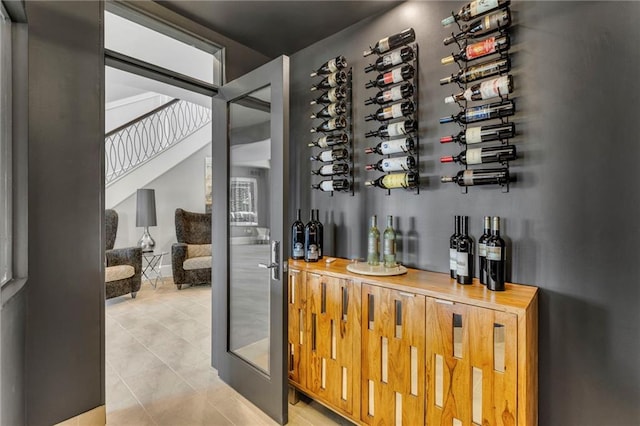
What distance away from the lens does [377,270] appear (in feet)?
6.19

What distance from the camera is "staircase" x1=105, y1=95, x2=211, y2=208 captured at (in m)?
5.32

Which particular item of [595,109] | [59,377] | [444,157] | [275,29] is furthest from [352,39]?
[59,377]

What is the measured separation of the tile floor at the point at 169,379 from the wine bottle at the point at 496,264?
126 cm

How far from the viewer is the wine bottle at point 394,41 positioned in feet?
6.66

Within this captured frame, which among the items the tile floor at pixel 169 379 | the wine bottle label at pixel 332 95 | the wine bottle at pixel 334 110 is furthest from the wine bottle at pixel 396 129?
the tile floor at pixel 169 379

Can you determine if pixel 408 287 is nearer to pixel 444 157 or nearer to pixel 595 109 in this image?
pixel 444 157

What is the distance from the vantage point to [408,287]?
159 centimetres

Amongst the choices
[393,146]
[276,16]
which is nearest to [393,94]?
[393,146]

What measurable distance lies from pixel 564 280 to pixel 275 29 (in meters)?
2.61

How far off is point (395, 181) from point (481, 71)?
77cm

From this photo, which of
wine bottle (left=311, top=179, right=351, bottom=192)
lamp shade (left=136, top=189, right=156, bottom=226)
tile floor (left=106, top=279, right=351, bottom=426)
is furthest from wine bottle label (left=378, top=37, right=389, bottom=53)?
lamp shade (left=136, top=189, right=156, bottom=226)

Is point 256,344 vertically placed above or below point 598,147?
below

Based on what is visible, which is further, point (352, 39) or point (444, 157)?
point (352, 39)

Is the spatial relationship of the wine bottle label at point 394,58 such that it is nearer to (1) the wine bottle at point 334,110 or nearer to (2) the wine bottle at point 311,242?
(1) the wine bottle at point 334,110
